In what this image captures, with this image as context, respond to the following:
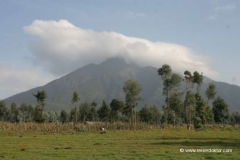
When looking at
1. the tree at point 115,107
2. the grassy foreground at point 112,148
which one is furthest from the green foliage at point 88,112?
the grassy foreground at point 112,148

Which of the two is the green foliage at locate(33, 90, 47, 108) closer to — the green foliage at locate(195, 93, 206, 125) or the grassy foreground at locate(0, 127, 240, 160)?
the grassy foreground at locate(0, 127, 240, 160)

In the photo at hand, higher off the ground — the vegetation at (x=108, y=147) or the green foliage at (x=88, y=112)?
the green foliage at (x=88, y=112)

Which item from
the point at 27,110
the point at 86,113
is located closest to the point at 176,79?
the point at 86,113

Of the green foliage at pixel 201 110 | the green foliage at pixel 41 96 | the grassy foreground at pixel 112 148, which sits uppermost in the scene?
the green foliage at pixel 41 96

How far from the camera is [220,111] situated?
68500 mm

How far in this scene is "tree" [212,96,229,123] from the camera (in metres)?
68.2

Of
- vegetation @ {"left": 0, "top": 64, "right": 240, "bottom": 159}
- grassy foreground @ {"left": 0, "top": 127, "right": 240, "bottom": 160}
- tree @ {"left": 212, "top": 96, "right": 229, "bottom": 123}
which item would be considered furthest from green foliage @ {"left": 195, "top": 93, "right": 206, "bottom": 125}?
grassy foreground @ {"left": 0, "top": 127, "right": 240, "bottom": 160}

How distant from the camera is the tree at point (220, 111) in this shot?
68.2m

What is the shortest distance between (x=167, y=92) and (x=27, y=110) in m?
52.4

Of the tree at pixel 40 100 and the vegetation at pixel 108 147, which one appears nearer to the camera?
the vegetation at pixel 108 147

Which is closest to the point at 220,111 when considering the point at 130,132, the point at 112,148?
the point at 130,132

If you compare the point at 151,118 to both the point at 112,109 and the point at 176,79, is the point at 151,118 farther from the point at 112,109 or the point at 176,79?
the point at 176,79

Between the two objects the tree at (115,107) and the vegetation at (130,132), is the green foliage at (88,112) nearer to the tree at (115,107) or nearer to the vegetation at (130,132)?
the vegetation at (130,132)

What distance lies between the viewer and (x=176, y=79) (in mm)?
53031
